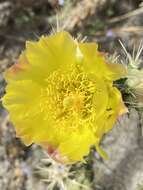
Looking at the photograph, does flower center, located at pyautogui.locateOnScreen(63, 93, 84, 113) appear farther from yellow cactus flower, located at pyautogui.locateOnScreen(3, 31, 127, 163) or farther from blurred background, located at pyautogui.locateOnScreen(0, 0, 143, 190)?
blurred background, located at pyautogui.locateOnScreen(0, 0, 143, 190)

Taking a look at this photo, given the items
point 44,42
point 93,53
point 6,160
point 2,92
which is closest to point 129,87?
point 93,53

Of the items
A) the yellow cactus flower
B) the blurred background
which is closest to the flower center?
the yellow cactus flower

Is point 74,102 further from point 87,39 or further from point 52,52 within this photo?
point 87,39

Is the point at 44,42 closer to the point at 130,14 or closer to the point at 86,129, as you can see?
the point at 86,129

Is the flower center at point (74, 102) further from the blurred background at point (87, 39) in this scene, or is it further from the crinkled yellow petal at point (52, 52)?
the blurred background at point (87, 39)

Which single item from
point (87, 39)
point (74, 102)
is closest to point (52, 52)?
point (74, 102)
